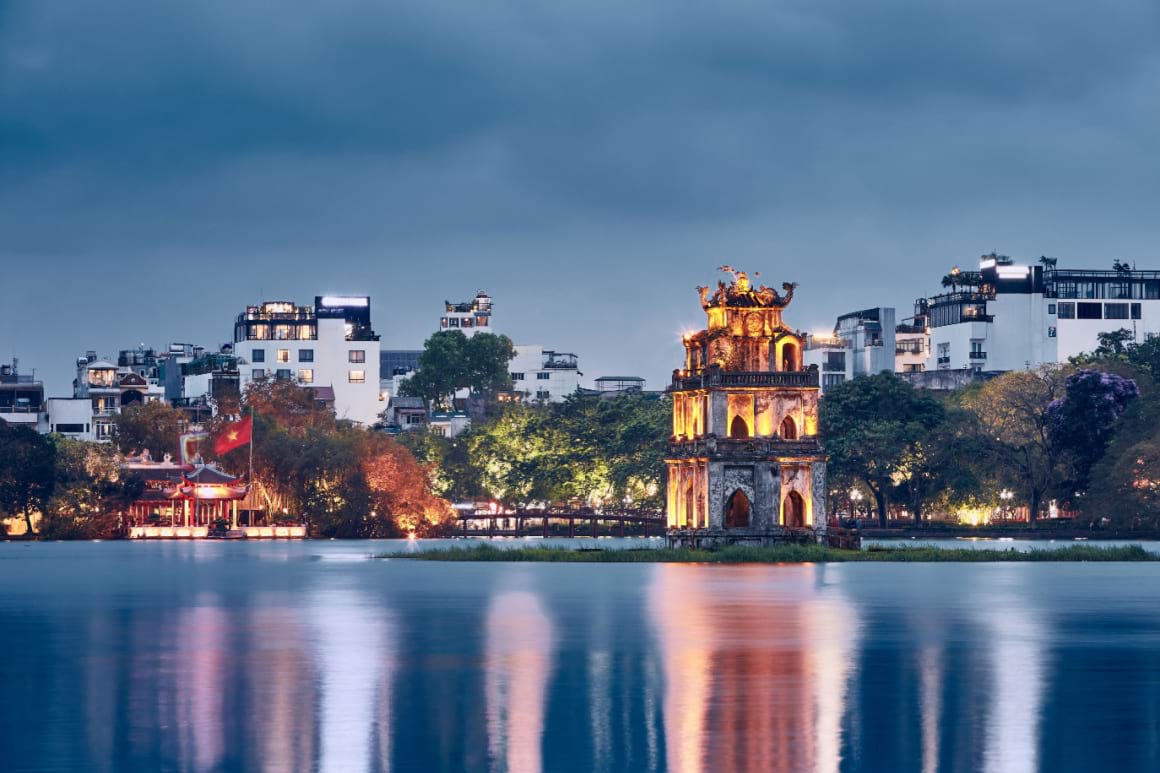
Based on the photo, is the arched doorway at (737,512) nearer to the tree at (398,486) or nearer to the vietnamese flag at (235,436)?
the tree at (398,486)

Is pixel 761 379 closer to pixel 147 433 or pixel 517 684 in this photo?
pixel 517 684

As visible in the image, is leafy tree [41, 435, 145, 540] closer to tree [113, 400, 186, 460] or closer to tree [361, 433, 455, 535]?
tree [361, 433, 455, 535]

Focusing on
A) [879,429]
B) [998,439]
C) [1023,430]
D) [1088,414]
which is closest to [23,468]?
[879,429]

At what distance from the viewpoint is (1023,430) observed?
160 meters

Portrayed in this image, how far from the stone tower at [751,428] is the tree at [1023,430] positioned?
4329 centimetres

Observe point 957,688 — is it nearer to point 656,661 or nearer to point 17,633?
point 656,661

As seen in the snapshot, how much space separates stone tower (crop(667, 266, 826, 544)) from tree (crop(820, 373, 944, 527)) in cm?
4188

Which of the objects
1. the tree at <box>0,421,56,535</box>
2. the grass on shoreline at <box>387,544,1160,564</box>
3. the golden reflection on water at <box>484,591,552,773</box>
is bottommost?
the golden reflection on water at <box>484,591,552,773</box>

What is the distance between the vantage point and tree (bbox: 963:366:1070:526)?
15325 centimetres

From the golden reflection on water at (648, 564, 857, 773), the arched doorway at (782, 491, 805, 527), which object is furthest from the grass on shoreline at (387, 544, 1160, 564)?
the golden reflection on water at (648, 564, 857, 773)

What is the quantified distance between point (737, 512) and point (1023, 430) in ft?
169

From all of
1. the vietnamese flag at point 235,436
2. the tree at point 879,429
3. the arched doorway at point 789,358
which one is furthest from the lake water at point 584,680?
the vietnamese flag at point 235,436

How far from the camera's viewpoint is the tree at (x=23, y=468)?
510 feet

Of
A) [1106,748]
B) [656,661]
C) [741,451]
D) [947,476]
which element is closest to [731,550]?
[741,451]
